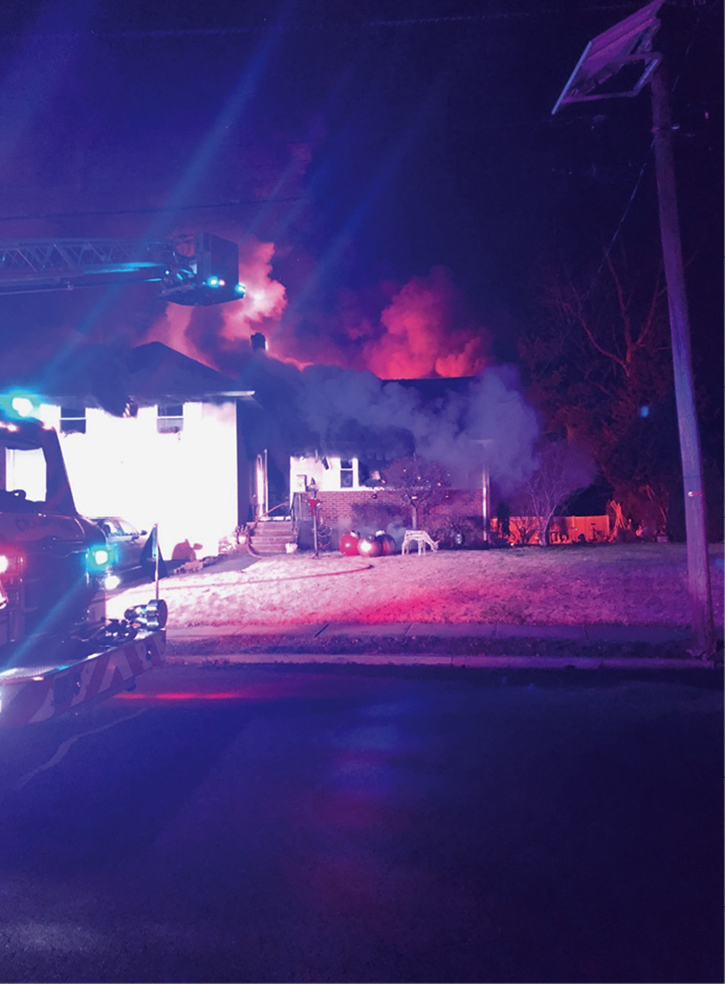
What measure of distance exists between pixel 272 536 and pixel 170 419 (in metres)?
4.78

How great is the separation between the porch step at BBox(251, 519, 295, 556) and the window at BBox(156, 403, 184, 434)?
3.84 metres

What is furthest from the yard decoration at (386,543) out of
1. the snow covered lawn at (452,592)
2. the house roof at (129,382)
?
the house roof at (129,382)

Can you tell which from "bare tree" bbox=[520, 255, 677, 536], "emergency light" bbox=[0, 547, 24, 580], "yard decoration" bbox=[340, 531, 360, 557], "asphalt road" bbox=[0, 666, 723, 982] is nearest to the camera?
"asphalt road" bbox=[0, 666, 723, 982]

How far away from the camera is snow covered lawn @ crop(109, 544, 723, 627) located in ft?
34.9

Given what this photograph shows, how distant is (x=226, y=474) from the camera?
21.4 meters

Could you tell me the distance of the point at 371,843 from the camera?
384 cm

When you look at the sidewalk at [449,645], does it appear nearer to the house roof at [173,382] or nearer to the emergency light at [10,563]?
the emergency light at [10,563]

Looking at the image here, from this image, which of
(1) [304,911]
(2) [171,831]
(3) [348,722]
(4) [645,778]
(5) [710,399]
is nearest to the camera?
(1) [304,911]

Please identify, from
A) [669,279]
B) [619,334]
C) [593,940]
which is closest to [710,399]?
[619,334]

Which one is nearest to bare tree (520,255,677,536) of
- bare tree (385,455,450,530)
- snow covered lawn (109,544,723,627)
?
bare tree (385,455,450,530)

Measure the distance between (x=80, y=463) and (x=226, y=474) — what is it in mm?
4511

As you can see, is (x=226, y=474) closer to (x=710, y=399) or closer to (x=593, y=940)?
(x=710, y=399)

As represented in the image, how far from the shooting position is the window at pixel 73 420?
873 inches

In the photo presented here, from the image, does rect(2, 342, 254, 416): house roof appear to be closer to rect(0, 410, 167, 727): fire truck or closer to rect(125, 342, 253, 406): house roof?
rect(125, 342, 253, 406): house roof
